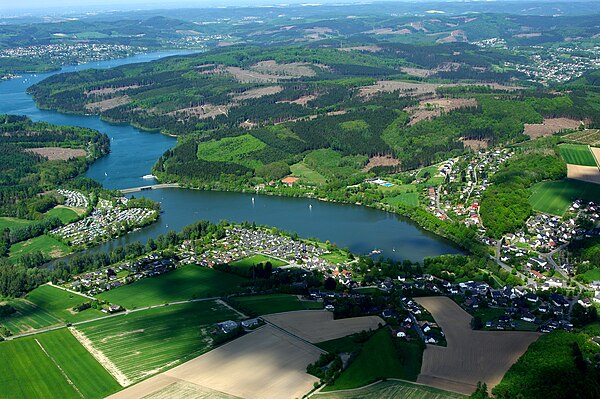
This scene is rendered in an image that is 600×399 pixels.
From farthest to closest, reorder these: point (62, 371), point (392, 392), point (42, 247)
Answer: point (42, 247)
point (62, 371)
point (392, 392)

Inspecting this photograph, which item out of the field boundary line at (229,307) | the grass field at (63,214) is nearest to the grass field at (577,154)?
the field boundary line at (229,307)

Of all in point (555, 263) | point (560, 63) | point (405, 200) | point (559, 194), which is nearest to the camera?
point (555, 263)

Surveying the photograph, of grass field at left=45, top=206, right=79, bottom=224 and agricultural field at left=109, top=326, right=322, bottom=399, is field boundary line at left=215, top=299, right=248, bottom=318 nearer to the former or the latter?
agricultural field at left=109, top=326, right=322, bottom=399

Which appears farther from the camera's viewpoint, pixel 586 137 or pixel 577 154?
pixel 586 137

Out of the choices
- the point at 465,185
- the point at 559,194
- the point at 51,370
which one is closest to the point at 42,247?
the point at 51,370

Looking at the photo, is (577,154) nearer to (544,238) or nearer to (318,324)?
(544,238)

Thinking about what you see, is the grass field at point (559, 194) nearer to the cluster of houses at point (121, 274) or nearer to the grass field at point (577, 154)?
the grass field at point (577, 154)
